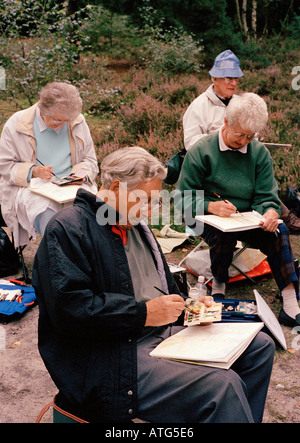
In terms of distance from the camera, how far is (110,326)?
76.7 inches

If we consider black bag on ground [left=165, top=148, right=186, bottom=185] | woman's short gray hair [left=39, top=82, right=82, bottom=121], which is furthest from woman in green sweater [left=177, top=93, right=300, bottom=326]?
woman's short gray hair [left=39, top=82, right=82, bottom=121]

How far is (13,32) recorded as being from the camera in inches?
312

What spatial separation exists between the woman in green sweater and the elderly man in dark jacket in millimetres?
1653

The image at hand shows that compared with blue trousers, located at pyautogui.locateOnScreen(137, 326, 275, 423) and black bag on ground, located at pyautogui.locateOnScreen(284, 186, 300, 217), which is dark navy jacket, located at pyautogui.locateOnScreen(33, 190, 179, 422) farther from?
black bag on ground, located at pyautogui.locateOnScreen(284, 186, 300, 217)

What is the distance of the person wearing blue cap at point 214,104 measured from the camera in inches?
190

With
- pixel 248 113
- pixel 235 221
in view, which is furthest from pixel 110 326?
pixel 248 113

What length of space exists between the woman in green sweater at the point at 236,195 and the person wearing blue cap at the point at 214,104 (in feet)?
3.45

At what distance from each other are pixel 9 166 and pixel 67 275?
2449 millimetres

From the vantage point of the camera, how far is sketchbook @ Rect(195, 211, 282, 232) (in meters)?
3.42

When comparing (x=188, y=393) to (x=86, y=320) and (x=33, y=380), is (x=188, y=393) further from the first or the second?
(x=33, y=380)

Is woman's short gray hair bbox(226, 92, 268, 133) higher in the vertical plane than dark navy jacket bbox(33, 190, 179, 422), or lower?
higher

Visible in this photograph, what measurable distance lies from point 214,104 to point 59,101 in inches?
71.0

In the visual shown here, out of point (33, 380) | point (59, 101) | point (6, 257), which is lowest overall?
point (33, 380)
